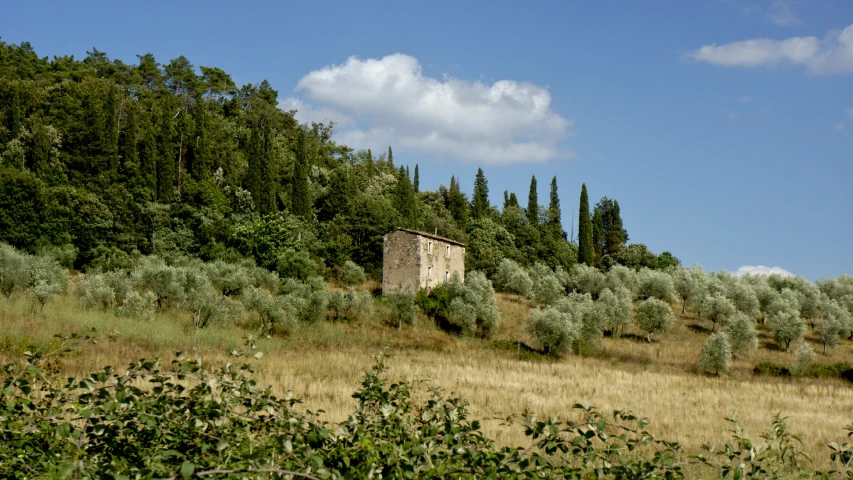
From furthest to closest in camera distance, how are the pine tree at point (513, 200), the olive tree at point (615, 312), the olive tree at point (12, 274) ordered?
the pine tree at point (513, 200) → the olive tree at point (615, 312) → the olive tree at point (12, 274)

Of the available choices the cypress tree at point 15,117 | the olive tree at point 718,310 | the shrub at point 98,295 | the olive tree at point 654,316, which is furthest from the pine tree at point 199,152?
the olive tree at point 718,310

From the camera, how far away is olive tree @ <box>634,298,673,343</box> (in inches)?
1689

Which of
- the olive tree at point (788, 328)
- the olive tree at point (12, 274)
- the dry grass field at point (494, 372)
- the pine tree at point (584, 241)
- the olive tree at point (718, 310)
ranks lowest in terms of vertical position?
the dry grass field at point (494, 372)

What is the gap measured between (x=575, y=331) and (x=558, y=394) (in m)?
14.9

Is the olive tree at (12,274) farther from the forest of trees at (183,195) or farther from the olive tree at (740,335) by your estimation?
the olive tree at (740,335)

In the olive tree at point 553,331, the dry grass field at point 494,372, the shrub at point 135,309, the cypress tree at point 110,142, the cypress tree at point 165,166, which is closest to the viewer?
the dry grass field at point 494,372

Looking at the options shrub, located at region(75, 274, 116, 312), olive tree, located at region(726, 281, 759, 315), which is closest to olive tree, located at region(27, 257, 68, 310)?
shrub, located at region(75, 274, 116, 312)

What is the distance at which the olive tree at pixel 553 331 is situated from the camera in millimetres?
36250

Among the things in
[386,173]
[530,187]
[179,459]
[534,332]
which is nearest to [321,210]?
[386,173]

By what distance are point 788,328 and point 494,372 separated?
27799mm

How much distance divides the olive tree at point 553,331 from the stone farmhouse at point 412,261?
10.6 meters

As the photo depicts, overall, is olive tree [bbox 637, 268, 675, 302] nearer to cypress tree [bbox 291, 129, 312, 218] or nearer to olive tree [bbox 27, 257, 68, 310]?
cypress tree [bbox 291, 129, 312, 218]

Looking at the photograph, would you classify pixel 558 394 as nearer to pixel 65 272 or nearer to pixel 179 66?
pixel 65 272

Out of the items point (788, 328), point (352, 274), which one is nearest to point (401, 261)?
point (352, 274)
